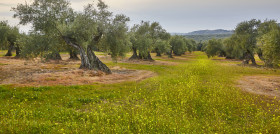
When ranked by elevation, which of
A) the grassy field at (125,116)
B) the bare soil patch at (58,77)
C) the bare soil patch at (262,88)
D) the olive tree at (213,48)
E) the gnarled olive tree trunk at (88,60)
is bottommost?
the bare soil patch at (262,88)

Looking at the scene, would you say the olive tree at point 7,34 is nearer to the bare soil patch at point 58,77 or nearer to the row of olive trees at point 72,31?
the row of olive trees at point 72,31

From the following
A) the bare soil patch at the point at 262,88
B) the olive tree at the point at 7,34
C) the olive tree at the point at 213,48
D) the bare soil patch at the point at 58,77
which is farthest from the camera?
the olive tree at the point at 213,48

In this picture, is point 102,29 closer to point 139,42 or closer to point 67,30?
point 67,30

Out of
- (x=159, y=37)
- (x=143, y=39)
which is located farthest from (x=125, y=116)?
(x=159, y=37)

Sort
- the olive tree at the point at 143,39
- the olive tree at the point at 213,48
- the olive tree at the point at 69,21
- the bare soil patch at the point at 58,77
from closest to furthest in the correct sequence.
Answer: the bare soil patch at the point at 58,77 < the olive tree at the point at 69,21 < the olive tree at the point at 143,39 < the olive tree at the point at 213,48

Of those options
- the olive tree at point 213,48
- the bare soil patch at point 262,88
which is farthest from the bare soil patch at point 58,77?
the olive tree at point 213,48

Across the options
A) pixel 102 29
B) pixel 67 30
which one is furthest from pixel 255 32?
pixel 67 30

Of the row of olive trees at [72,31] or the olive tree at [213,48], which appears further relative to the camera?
the olive tree at [213,48]

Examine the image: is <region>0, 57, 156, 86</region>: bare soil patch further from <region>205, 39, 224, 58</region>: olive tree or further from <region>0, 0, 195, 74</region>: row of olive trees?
<region>205, 39, 224, 58</region>: olive tree

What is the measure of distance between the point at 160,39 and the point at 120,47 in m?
32.3

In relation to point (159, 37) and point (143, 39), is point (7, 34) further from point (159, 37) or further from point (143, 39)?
point (159, 37)

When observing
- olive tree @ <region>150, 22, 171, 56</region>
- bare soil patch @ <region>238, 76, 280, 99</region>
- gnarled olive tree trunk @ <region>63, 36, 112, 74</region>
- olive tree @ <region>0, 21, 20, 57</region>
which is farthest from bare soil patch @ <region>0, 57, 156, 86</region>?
olive tree @ <region>150, 22, 171, 56</region>

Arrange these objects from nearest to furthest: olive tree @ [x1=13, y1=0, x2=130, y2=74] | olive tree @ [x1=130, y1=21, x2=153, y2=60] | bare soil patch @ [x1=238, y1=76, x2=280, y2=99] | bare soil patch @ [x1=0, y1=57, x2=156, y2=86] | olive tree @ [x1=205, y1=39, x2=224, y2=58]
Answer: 1. bare soil patch @ [x1=238, y1=76, x2=280, y2=99]
2. bare soil patch @ [x1=0, y1=57, x2=156, y2=86]
3. olive tree @ [x1=13, y1=0, x2=130, y2=74]
4. olive tree @ [x1=130, y1=21, x2=153, y2=60]
5. olive tree @ [x1=205, y1=39, x2=224, y2=58]

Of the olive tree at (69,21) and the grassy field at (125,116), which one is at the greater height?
the olive tree at (69,21)
